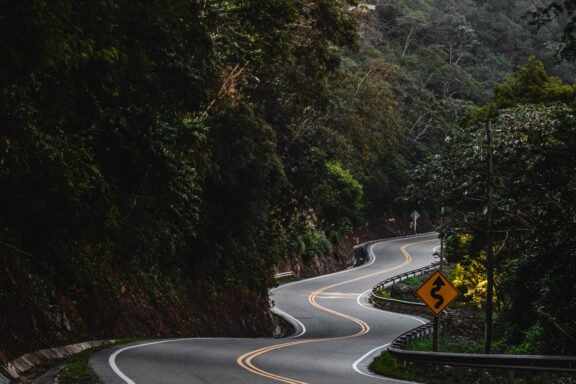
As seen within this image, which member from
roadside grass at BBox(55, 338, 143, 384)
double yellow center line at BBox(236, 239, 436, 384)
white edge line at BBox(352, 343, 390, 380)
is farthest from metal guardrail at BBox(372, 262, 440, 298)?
roadside grass at BBox(55, 338, 143, 384)

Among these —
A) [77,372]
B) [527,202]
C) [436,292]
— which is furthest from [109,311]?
[527,202]

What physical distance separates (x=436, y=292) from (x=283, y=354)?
513cm

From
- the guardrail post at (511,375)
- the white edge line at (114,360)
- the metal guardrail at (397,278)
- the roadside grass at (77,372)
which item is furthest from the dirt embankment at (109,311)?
the metal guardrail at (397,278)

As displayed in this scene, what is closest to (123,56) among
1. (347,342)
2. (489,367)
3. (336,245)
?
(489,367)

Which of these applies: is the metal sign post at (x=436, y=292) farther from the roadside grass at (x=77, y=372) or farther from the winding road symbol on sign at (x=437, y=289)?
the roadside grass at (x=77, y=372)

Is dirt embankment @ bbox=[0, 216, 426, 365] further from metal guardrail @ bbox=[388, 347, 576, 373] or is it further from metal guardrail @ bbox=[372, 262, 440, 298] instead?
metal guardrail @ bbox=[372, 262, 440, 298]

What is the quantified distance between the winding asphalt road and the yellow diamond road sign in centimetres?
204

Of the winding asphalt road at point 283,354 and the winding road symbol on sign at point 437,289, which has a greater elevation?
the winding road symbol on sign at point 437,289

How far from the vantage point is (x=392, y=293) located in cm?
5228

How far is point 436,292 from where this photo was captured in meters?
17.7

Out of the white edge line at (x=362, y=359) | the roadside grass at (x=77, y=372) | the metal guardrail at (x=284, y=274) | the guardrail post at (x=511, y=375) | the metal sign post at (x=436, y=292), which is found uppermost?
the metal sign post at (x=436, y=292)

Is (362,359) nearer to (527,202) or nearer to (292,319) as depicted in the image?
(527,202)

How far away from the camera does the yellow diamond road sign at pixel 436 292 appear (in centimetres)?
1758

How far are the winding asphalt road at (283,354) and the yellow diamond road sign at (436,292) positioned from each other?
204 centimetres
